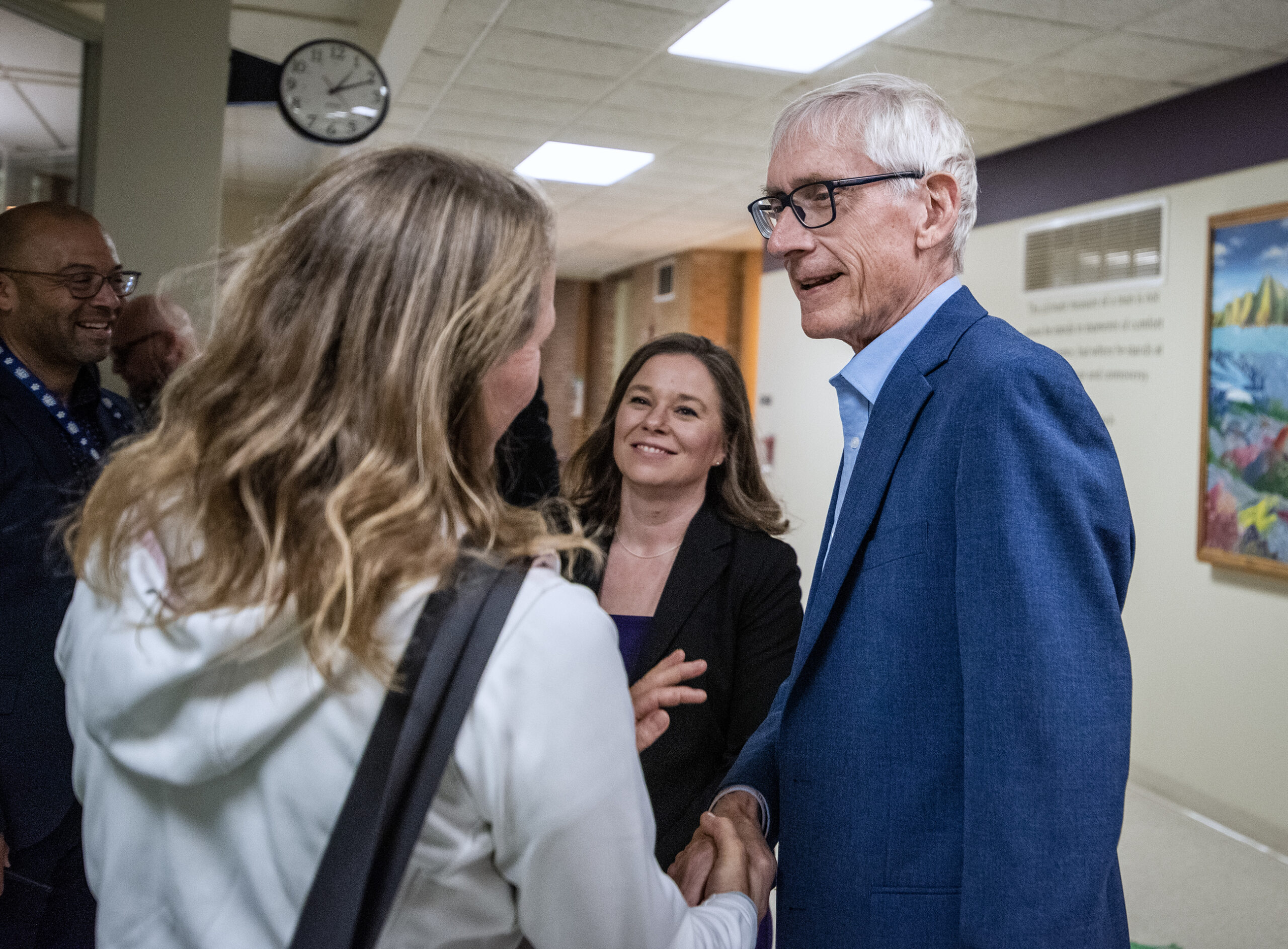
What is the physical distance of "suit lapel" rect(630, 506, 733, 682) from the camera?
1961 millimetres

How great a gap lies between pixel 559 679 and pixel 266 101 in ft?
13.5

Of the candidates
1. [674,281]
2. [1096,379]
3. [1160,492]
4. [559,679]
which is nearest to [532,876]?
[559,679]

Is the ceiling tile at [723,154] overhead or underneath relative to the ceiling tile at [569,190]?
underneath

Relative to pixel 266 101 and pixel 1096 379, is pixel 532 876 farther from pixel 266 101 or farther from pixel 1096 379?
pixel 1096 379

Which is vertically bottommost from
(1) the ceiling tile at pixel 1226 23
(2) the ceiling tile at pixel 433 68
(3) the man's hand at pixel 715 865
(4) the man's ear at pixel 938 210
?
(3) the man's hand at pixel 715 865

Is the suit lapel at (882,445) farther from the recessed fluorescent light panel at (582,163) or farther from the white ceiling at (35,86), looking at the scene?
the recessed fluorescent light panel at (582,163)

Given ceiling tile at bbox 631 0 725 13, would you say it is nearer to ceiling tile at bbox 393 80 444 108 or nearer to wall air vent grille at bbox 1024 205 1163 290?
ceiling tile at bbox 393 80 444 108

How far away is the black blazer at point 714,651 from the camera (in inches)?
73.2

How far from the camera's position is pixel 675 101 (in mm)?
5395

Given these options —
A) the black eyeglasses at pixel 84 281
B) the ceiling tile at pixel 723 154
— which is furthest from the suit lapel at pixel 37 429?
the ceiling tile at pixel 723 154

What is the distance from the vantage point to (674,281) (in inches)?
448

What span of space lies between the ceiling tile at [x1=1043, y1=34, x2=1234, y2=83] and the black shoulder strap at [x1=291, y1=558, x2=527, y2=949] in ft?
14.1

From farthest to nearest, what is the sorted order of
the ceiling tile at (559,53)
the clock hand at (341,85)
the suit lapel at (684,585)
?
1. the ceiling tile at (559,53)
2. the clock hand at (341,85)
3. the suit lapel at (684,585)

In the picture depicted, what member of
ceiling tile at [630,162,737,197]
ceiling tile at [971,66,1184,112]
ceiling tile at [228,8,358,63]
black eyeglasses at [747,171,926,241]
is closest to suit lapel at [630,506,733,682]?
black eyeglasses at [747,171,926,241]
